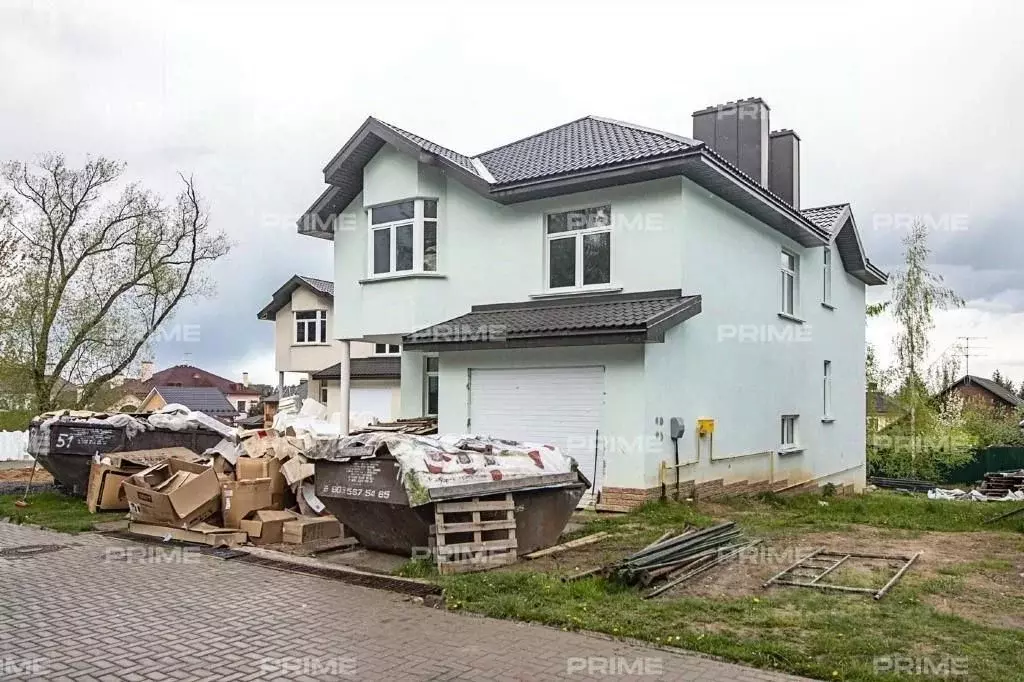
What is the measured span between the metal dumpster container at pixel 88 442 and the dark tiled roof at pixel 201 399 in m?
41.6

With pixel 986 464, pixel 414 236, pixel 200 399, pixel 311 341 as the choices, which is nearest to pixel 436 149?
pixel 414 236

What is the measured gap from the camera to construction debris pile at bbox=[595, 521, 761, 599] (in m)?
7.94

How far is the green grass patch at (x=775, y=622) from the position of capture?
5.73m

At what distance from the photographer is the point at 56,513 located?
46.1 ft

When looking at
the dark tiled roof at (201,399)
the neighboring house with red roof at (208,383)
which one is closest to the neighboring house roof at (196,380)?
the neighboring house with red roof at (208,383)

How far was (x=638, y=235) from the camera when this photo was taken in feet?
49.4

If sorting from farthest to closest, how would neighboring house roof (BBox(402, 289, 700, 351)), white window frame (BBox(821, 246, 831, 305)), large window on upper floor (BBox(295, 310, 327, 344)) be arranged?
large window on upper floor (BBox(295, 310, 327, 344)) < white window frame (BBox(821, 246, 831, 305)) < neighboring house roof (BBox(402, 289, 700, 351))

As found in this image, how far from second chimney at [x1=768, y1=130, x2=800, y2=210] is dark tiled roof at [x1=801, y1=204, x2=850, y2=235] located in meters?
0.58

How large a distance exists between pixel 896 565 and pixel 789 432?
11.6 meters

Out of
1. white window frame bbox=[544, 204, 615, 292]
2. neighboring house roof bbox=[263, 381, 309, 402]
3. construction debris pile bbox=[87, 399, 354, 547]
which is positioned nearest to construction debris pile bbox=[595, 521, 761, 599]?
construction debris pile bbox=[87, 399, 354, 547]

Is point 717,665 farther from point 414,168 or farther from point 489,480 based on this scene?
point 414,168

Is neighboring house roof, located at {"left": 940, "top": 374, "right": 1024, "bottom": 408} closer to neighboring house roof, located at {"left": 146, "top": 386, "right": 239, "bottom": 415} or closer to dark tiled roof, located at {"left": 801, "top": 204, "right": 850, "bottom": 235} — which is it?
dark tiled roof, located at {"left": 801, "top": 204, "right": 850, "bottom": 235}

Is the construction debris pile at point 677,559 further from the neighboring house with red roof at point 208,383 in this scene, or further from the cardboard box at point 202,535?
the neighboring house with red roof at point 208,383

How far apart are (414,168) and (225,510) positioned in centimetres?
867
